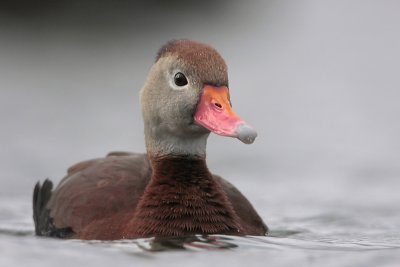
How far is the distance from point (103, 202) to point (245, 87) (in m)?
11.7

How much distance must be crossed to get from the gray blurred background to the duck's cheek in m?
4.68

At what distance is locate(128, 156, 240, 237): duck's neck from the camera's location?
9.15 metres

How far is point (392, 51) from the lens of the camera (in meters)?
24.2

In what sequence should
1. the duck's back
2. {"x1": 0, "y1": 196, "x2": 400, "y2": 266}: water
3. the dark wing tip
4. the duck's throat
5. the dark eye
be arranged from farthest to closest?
the dark wing tip
the duck's back
the duck's throat
the dark eye
{"x1": 0, "y1": 196, "x2": 400, "y2": 266}: water

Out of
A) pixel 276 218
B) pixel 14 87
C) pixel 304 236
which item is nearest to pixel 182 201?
pixel 304 236

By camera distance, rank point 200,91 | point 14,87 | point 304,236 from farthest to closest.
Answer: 1. point 14,87
2. point 304,236
3. point 200,91

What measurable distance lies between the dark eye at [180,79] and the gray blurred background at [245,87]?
14.8ft

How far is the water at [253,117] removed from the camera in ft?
29.1

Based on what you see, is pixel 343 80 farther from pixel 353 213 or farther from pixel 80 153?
pixel 353 213

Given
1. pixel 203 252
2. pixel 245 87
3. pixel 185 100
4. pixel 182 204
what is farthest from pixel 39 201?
pixel 245 87

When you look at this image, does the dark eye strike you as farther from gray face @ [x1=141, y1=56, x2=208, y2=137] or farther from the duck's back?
the duck's back

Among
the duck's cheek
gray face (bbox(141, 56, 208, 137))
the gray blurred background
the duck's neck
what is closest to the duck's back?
the duck's neck

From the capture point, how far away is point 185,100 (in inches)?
364

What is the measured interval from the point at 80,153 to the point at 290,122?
4.37 metres
